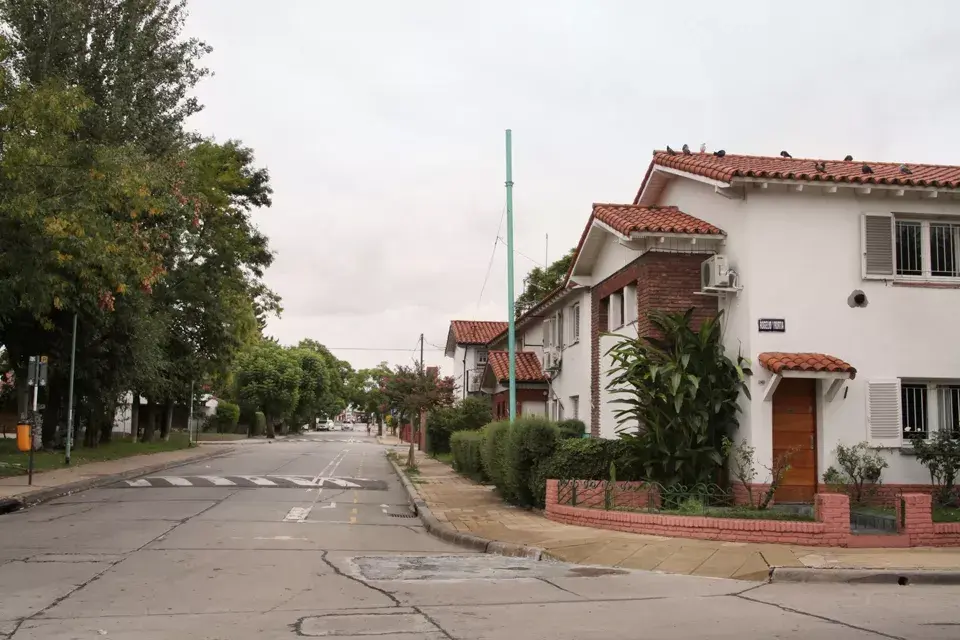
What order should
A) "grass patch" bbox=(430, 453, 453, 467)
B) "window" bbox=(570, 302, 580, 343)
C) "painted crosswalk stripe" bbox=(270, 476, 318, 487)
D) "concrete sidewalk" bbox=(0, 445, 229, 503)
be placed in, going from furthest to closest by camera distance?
"grass patch" bbox=(430, 453, 453, 467) < "window" bbox=(570, 302, 580, 343) < "painted crosswalk stripe" bbox=(270, 476, 318, 487) < "concrete sidewalk" bbox=(0, 445, 229, 503)

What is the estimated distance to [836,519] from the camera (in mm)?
12289

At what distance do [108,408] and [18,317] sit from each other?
6560 millimetres

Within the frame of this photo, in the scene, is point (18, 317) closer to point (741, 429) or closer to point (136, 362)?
point (136, 362)

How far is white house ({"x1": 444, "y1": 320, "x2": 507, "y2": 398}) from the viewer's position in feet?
155

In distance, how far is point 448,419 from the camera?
36875mm

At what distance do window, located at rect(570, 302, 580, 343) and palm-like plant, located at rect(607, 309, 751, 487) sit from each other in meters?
7.90

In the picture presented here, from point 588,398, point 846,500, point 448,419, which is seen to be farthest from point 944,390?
point 448,419

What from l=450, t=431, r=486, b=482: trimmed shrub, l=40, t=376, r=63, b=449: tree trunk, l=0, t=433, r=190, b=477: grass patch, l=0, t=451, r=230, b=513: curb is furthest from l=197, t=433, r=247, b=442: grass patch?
l=450, t=431, r=486, b=482: trimmed shrub

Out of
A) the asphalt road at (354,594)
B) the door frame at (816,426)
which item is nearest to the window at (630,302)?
the door frame at (816,426)

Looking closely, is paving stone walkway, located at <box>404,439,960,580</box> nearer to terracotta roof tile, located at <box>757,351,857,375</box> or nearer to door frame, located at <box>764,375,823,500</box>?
door frame, located at <box>764,375,823,500</box>

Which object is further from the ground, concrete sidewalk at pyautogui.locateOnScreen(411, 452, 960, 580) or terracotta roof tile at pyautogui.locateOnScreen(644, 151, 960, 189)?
terracotta roof tile at pyautogui.locateOnScreen(644, 151, 960, 189)

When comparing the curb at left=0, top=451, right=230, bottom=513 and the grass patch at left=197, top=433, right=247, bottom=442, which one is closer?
the curb at left=0, top=451, right=230, bottom=513

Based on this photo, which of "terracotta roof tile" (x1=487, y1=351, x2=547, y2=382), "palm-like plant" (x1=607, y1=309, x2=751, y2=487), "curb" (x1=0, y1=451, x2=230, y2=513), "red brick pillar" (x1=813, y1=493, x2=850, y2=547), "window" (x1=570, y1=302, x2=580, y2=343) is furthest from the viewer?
"terracotta roof tile" (x1=487, y1=351, x2=547, y2=382)

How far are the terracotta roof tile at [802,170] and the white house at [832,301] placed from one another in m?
0.04
